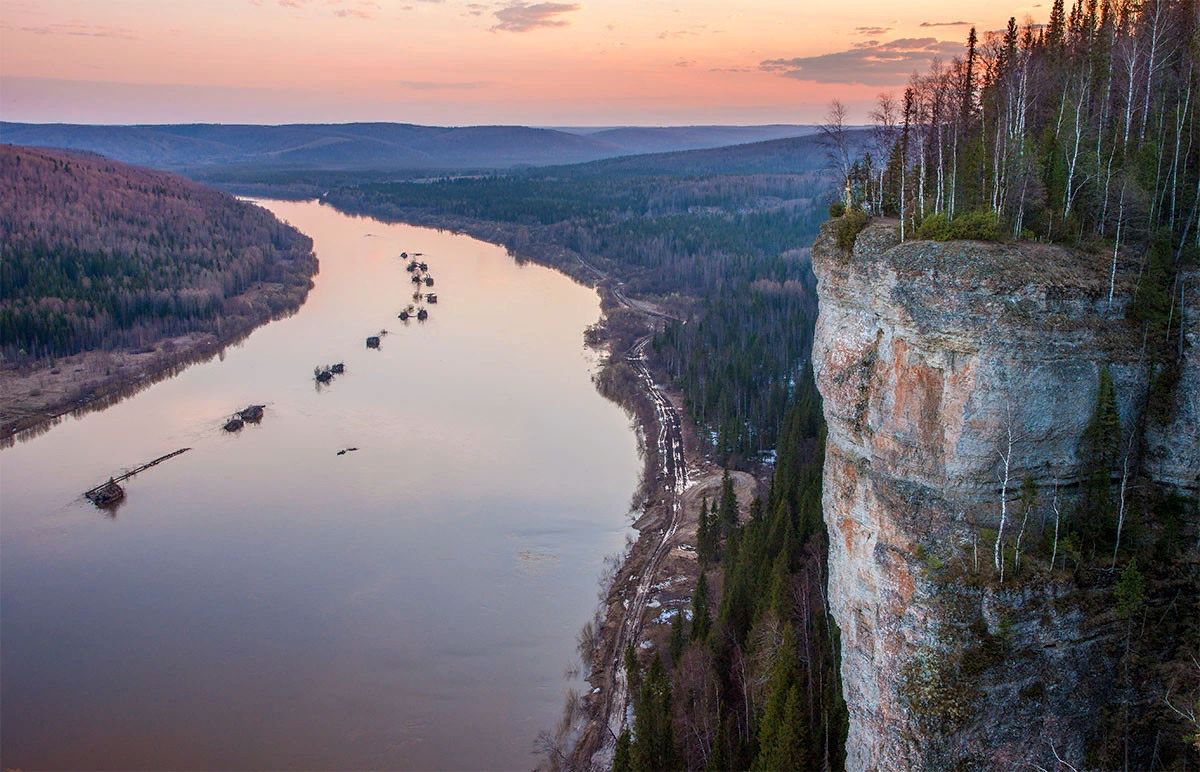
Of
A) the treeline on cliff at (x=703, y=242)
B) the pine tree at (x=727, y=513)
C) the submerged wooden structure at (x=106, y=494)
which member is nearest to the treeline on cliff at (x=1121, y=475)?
the pine tree at (x=727, y=513)

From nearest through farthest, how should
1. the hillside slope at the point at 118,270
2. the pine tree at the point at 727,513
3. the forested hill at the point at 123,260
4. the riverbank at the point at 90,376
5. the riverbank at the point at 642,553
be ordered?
the riverbank at the point at 642,553 → the pine tree at the point at 727,513 → the riverbank at the point at 90,376 → the hillside slope at the point at 118,270 → the forested hill at the point at 123,260

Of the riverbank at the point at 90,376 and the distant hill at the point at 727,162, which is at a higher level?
the distant hill at the point at 727,162

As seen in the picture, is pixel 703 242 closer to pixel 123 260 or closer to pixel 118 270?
pixel 123 260

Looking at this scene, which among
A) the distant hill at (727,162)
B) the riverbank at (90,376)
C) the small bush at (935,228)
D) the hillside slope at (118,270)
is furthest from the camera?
the distant hill at (727,162)

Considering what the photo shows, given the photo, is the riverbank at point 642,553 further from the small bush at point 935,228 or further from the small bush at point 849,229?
the small bush at point 935,228

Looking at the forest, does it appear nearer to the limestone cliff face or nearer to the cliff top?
the limestone cliff face

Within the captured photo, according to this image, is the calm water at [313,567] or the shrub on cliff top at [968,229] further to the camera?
the calm water at [313,567]

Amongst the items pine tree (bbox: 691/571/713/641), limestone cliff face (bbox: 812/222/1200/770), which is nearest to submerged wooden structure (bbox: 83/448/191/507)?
pine tree (bbox: 691/571/713/641)
